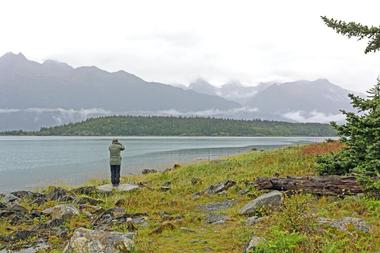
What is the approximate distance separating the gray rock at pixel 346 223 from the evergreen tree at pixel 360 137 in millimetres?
2699

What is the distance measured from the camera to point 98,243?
30.6 ft

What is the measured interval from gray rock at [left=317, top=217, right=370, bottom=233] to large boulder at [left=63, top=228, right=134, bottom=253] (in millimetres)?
4590

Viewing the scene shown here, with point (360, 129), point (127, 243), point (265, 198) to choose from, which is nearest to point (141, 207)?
point (265, 198)

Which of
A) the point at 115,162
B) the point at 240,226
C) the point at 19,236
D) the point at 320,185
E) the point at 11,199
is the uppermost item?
the point at 115,162

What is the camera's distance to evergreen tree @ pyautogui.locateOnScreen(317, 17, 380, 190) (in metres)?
14.2

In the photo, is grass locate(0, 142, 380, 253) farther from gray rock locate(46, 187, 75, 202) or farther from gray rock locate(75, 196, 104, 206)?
gray rock locate(46, 187, 75, 202)

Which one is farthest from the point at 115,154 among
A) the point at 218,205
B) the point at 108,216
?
the point at 108,216

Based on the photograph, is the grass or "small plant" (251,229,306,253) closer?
"small plant" (251,229,306,253)

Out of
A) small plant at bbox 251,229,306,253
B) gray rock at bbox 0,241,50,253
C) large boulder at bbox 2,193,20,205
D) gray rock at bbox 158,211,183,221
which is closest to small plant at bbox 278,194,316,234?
small plant at bbox 251,229,306,253

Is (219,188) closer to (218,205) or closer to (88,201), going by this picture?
(218,205)

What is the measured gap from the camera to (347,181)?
1390 cm

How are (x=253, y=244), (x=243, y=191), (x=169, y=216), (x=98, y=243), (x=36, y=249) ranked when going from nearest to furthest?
(x=253, y=244) < (x=98, y=243) < (x=36, y=249) < (x=169, y=216) < (x=243, y=191)

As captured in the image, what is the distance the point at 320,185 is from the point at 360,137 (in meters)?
2.39

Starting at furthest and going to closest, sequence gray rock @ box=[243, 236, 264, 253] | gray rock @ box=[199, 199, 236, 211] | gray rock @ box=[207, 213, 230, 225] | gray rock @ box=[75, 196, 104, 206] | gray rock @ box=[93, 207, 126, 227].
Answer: gray rock @ box=[75, 196, 104, 206] < gray rock @ box=[199, 199, 236, 211] < gray rock @ box=[93, 207, 126, 227] < gray rock @ box=[207, 213, 230, 225] < gray rock @ box=[243, 236, 264, 253]
